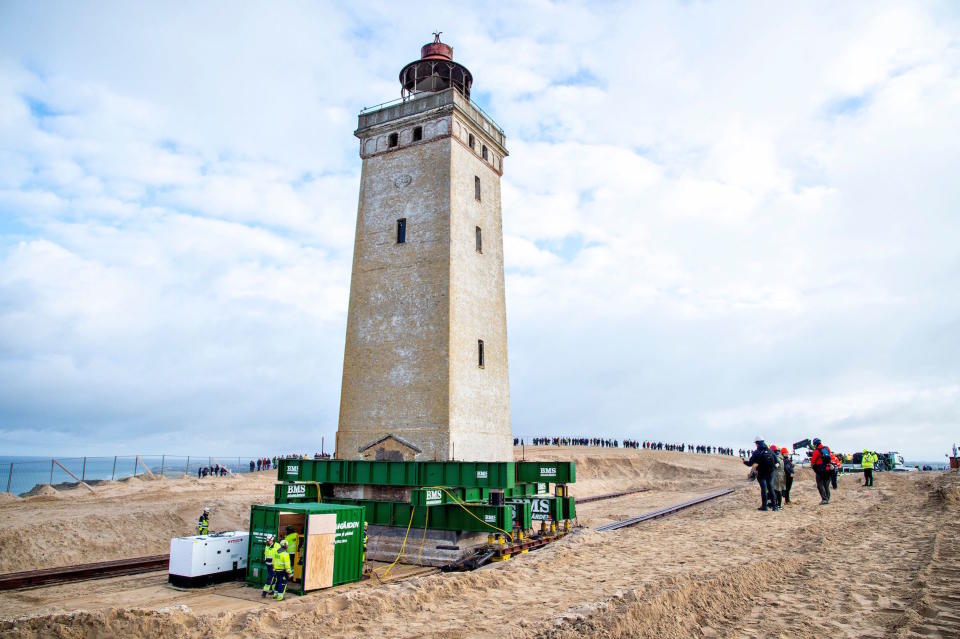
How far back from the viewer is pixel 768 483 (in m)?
21.8

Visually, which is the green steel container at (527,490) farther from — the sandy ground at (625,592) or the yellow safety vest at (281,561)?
the yellow safety vest at (281,561)

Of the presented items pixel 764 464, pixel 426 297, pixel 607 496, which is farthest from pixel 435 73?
pixel 607 496

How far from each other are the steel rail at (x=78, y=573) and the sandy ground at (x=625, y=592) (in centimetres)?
57

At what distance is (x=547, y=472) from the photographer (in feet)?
61.0

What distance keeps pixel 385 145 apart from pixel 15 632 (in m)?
19.6

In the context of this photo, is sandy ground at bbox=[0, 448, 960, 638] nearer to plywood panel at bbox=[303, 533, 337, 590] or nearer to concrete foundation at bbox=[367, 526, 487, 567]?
plywood panel at bbox=[303, 533, 337, 590]

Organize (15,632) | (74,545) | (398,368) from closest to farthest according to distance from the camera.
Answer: (15,632), (74,545), (398,368)

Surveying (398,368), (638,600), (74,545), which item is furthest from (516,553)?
(74,545)

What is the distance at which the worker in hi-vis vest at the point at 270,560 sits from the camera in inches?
470

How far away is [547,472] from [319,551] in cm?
799

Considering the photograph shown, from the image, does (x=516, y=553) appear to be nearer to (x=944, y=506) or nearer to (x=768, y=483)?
(x=768, y=483)

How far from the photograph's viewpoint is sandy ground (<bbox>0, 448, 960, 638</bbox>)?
923 centimetres

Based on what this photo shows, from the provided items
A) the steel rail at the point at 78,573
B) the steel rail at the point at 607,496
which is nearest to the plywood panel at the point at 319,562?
the steel rail at the point at 78,573

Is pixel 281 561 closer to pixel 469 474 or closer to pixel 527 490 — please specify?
pixel 469 474
